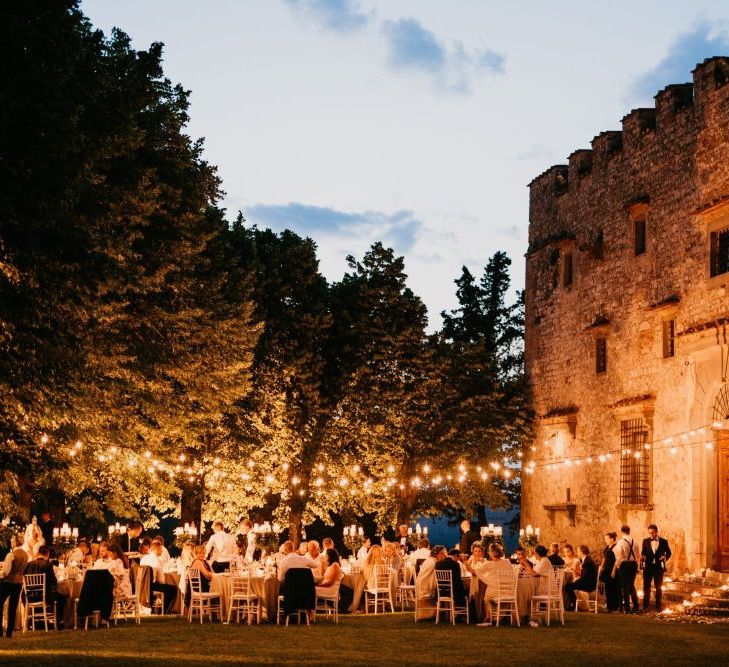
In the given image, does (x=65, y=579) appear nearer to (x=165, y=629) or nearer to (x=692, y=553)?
(x=165, y=629)

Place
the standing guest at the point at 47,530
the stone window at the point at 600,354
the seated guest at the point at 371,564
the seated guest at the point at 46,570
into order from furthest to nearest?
the stone window at the point at 600,354 → the standing guest at the point at 47,530 → the seated guest at the point at 371,564 → the seated guest at the point at 46,570

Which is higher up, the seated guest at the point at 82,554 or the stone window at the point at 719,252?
the stone window at the point at 719,252

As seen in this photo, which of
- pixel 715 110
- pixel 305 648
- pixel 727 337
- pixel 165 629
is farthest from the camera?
pixel 715 110

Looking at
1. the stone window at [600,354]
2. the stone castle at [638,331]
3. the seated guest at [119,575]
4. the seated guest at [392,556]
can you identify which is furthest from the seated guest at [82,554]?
the stone window at [600,354]

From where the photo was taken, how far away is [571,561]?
21000mm

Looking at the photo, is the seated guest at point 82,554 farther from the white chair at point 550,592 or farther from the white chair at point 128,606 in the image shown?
the white chair at point 550,592

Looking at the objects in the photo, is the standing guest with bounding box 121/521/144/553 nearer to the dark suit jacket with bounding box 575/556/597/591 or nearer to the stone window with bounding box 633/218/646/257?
the dark suit jacket with bounding box 575/556/597/591

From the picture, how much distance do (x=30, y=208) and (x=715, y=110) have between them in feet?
44.1

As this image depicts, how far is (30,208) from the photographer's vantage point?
1670 centimetres

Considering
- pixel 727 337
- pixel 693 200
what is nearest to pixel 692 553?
pixel 727 337

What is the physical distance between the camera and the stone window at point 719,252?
21.7 metres

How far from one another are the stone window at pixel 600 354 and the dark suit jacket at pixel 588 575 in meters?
7.52

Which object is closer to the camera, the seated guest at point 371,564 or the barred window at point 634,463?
the seated guest at point 371,564

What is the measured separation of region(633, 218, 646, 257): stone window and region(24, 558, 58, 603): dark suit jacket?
47.9 ft
